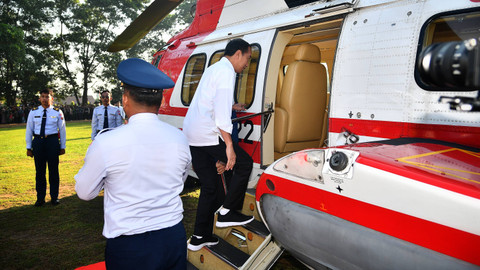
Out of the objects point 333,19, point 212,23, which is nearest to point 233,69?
point 333,19

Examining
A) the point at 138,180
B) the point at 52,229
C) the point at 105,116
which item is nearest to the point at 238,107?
the point at 138,180

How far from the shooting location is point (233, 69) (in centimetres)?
301

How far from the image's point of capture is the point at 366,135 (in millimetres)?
2869

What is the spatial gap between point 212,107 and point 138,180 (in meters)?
1.49

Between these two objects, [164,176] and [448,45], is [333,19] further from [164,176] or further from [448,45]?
[164,176]

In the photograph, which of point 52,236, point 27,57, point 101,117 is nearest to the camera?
point 52,236

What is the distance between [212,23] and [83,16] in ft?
109

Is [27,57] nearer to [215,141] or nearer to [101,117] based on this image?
[101,117]

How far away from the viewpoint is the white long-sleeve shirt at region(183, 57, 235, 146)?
2.84m

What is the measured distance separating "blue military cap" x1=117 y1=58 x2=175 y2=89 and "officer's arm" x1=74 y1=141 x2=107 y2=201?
0.39 metres

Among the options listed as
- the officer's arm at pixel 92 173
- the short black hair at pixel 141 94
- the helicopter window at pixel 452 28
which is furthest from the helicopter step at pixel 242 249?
the helicopter window at pixel 452 28

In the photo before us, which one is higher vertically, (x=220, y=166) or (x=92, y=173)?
(x=92, y=173)

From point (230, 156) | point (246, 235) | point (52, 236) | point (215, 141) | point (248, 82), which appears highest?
point (248, 82)

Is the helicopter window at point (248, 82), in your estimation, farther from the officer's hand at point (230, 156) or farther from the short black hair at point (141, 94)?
the short black hair at point (141, 94)
